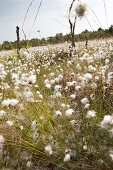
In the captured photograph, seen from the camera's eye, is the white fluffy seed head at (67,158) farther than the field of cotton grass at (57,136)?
No

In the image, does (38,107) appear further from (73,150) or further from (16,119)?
(73,150)

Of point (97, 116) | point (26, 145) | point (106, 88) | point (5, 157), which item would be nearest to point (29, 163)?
point (26, 145)

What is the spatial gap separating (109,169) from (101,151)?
272mm

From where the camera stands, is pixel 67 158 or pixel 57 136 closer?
pixel 67 158

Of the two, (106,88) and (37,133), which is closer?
(37,133)

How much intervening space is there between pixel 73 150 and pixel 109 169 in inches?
20.3

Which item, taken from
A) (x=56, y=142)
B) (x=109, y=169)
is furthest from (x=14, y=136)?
(x=109, y=169)

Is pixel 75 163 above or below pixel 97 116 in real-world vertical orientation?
below

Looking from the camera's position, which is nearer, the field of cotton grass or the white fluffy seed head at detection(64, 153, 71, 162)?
the white fluffy seed head at detection(64, 153, 71, 162)

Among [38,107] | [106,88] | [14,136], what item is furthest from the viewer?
[106,88]

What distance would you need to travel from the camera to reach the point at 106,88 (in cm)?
550

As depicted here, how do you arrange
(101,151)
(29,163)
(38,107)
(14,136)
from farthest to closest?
(38,107) < (14,136) < (29,163) < (101,151)

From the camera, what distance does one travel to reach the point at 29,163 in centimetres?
430

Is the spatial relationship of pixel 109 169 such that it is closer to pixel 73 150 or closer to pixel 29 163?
pixel 73 150
